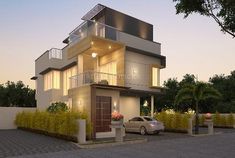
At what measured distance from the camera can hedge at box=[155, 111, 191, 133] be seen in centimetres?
2728

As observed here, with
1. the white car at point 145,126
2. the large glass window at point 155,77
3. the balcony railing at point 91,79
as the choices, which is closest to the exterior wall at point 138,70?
the large glass window at point 155,77

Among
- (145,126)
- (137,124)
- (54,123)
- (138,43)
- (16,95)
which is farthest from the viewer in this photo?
(16,95)

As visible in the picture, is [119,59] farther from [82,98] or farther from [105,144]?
[105,144]

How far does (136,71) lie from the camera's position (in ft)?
96.8

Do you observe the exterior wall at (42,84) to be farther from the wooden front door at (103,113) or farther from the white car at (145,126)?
the white car at (145,126)

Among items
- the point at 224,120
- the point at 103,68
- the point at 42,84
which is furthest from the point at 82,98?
the point at 224,120

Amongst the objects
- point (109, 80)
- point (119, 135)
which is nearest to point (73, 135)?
point (119, 135)

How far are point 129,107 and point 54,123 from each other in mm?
10622

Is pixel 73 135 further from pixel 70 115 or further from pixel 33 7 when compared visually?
pixel 33 7

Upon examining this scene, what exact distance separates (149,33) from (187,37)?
22.1 feet

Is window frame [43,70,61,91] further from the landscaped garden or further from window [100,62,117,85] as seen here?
window [100,62,117,85]

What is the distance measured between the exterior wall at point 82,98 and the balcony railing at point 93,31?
4469mm

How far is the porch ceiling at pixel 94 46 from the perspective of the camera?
80.7ft

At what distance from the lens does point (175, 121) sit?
28047mm
